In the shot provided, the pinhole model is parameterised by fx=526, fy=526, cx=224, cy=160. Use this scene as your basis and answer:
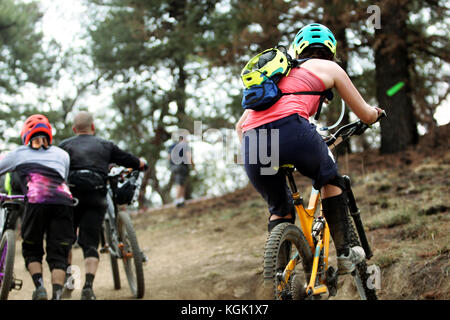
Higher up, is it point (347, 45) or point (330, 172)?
point (347, 45)

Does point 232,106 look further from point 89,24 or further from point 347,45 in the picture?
point 89,24

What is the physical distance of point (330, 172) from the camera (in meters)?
3.30

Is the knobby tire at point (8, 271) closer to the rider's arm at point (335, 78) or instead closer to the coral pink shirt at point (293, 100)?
the coral pink shirt at point (293, 100)

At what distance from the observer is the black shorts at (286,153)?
3.12 metres

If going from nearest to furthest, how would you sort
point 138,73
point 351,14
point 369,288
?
point 369,288 → point 351,14 → point 138,73

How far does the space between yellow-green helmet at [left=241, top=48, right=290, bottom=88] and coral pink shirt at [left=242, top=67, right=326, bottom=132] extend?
3.1 inches

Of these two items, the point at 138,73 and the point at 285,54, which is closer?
the point at 285,54

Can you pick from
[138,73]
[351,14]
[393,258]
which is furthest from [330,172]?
[138,73]

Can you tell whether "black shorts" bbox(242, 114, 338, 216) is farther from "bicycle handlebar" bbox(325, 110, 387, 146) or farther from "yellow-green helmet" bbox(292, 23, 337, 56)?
"yellow-green helmet" bbox(292, 23, 337, 56)

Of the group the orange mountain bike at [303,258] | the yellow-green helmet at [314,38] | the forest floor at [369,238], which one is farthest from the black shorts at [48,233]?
the yellow-green helmet at [314,38]

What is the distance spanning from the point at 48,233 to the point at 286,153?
2997 mm

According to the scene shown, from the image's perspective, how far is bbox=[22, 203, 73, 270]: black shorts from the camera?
198 inches

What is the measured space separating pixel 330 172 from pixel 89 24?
17.9 meters
